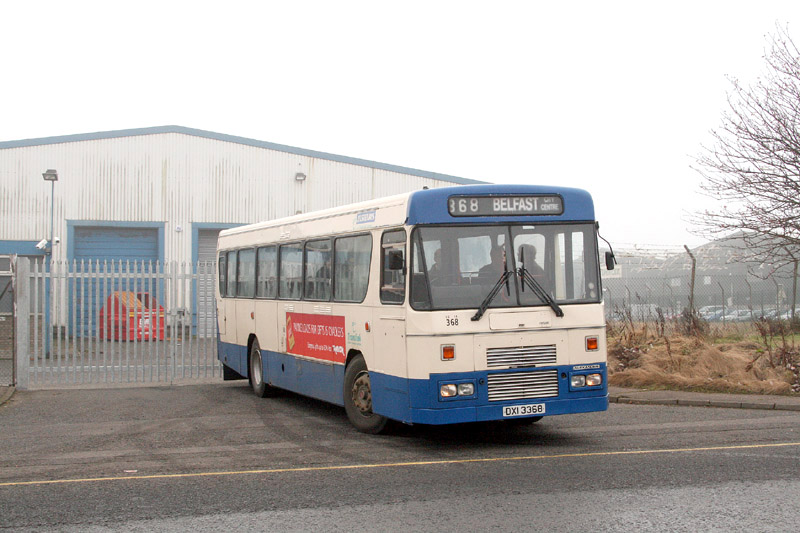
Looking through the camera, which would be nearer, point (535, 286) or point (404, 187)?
point (535, 286)

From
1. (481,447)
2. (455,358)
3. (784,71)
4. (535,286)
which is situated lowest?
(481,447)

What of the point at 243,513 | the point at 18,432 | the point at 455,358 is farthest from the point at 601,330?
the point at 18,432

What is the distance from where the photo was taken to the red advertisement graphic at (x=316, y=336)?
472 inches

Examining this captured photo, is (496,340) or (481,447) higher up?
(496,340)

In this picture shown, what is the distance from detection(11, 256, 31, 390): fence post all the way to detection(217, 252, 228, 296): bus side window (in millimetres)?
3399

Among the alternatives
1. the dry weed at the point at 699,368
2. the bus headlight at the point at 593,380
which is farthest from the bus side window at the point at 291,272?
the dry weed at the point at 699,368

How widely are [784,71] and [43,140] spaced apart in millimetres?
24970

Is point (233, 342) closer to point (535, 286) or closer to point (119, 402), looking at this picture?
point (119, 402)

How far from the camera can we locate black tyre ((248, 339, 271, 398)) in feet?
50.7

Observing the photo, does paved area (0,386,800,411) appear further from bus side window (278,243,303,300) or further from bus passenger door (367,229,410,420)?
bus passenger door (367,229,410,420)

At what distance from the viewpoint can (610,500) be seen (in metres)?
7.23

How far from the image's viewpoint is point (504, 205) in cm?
1038

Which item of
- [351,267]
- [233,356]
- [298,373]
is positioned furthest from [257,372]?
[351,267]

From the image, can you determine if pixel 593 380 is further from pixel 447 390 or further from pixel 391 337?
pixel 391 337
